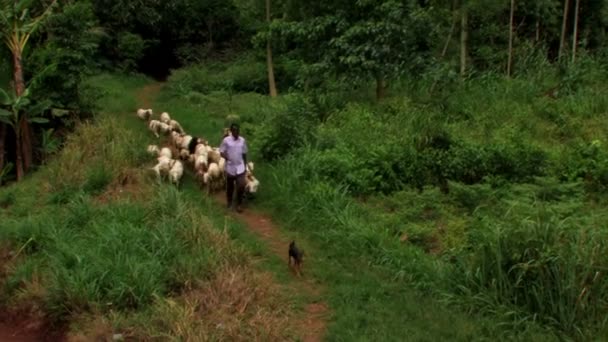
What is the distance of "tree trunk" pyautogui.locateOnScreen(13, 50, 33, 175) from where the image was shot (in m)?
12.4

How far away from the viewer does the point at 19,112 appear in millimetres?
12352

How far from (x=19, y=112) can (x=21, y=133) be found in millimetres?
460

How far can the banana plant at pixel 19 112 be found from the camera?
39.1 feet

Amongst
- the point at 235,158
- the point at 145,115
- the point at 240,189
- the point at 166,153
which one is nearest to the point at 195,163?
the point at 166,153

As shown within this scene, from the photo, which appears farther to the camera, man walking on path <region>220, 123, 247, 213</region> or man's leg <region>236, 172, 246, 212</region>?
man's leg <region>236, 172, 246, 212</region>

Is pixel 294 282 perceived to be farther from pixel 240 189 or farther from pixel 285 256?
pixel 240 189

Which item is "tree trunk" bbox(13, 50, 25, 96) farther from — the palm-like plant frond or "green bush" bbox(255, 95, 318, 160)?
"green bush" bbox(255, 95, 318, 160)

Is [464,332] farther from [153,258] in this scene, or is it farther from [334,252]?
[153,258]

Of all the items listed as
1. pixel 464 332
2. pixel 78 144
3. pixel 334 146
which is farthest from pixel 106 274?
pixel 78 144

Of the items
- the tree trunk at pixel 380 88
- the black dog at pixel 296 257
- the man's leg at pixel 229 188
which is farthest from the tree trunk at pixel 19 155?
the tree trunk at pixel 380 88

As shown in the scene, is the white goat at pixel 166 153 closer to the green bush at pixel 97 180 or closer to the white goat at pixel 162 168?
the white goat at pixel 162 168

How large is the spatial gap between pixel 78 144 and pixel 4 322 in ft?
17.8

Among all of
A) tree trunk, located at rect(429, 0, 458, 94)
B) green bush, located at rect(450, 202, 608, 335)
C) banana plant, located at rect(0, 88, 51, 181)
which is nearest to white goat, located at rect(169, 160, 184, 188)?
banana plant, located at rect(0, 88, 51, 181)

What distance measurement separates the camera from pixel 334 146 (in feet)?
35.6
